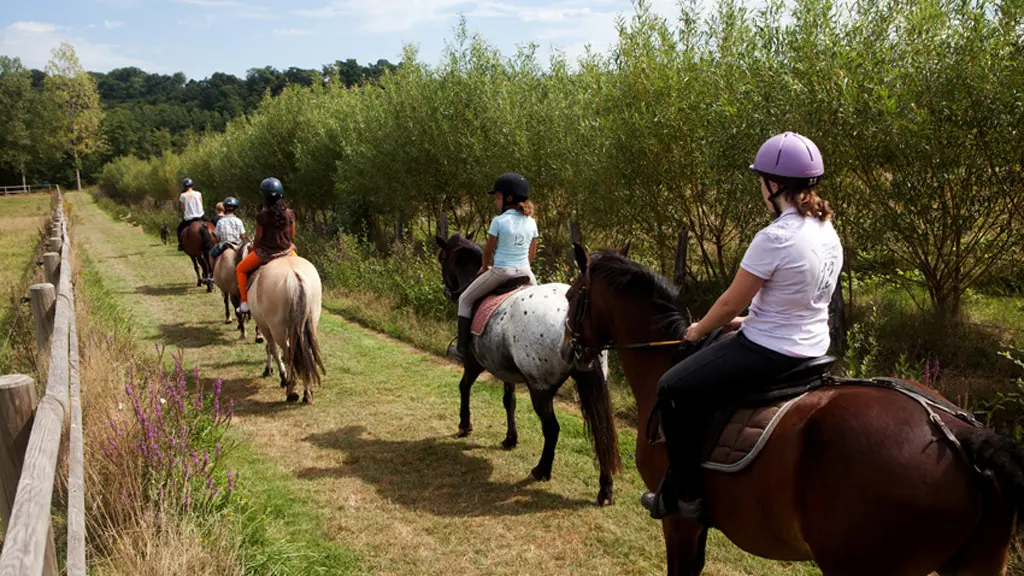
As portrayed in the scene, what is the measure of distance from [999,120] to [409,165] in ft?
43.5

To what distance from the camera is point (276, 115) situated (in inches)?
1100

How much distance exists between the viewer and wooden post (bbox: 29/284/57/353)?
16.9 feet

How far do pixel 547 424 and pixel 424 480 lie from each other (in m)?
1.39

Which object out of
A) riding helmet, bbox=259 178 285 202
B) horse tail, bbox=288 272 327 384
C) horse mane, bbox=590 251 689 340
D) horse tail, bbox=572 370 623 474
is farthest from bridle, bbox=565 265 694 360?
riding helmet, bbox=259 178 285 202

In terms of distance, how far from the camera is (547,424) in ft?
19.8

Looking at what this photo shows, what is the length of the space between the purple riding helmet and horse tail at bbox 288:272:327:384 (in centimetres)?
662

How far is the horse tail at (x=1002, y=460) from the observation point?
241cm

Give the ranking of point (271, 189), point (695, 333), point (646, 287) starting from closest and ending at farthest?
point (695, 333) → point (646, 287) → point (271, 189)

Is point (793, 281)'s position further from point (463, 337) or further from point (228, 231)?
point (228, 231)

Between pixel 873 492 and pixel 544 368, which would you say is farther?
pixel 544 368

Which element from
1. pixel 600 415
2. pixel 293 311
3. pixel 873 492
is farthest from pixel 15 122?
pixel 873 492

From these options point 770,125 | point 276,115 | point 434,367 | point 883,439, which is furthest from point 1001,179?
point 276,115

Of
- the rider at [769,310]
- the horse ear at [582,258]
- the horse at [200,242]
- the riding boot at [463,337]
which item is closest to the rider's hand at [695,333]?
the rider at [769,310]

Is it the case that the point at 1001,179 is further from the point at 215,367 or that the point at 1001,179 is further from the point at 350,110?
the point at 350,110
